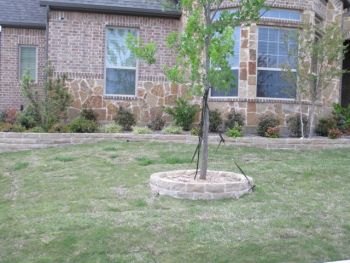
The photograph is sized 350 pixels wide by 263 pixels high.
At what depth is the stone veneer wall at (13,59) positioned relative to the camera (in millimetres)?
17016

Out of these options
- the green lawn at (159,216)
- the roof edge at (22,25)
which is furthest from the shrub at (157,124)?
A: the roof edge at (22,25)

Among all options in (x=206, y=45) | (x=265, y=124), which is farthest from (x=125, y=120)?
(x=206, y=45)

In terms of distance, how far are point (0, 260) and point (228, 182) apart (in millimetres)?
3587

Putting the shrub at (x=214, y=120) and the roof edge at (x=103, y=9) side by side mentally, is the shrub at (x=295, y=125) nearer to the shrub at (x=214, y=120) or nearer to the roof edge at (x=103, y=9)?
the shrub at (x=214, y=120)

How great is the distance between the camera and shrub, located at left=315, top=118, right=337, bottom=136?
1401 centimetres

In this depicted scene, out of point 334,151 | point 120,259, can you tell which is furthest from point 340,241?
point 334,151

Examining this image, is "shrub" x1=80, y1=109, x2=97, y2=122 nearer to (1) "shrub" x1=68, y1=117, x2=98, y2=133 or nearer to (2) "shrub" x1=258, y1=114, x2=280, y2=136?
(1) "shrub" x1=68, y1=117, x2=98, y2=133

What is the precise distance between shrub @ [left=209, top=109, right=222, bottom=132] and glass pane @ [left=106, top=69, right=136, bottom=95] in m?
2.99

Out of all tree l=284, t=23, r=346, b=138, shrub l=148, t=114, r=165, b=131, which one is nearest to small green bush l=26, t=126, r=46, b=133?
shrub l=148, t=114, r=165, b=131

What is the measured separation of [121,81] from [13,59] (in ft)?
14.5

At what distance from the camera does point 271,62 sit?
559 inches

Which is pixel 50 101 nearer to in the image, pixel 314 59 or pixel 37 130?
pixel 37 130

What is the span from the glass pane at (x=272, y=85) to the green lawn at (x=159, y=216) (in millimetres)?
4284

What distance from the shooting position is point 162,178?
7641 millimetres
